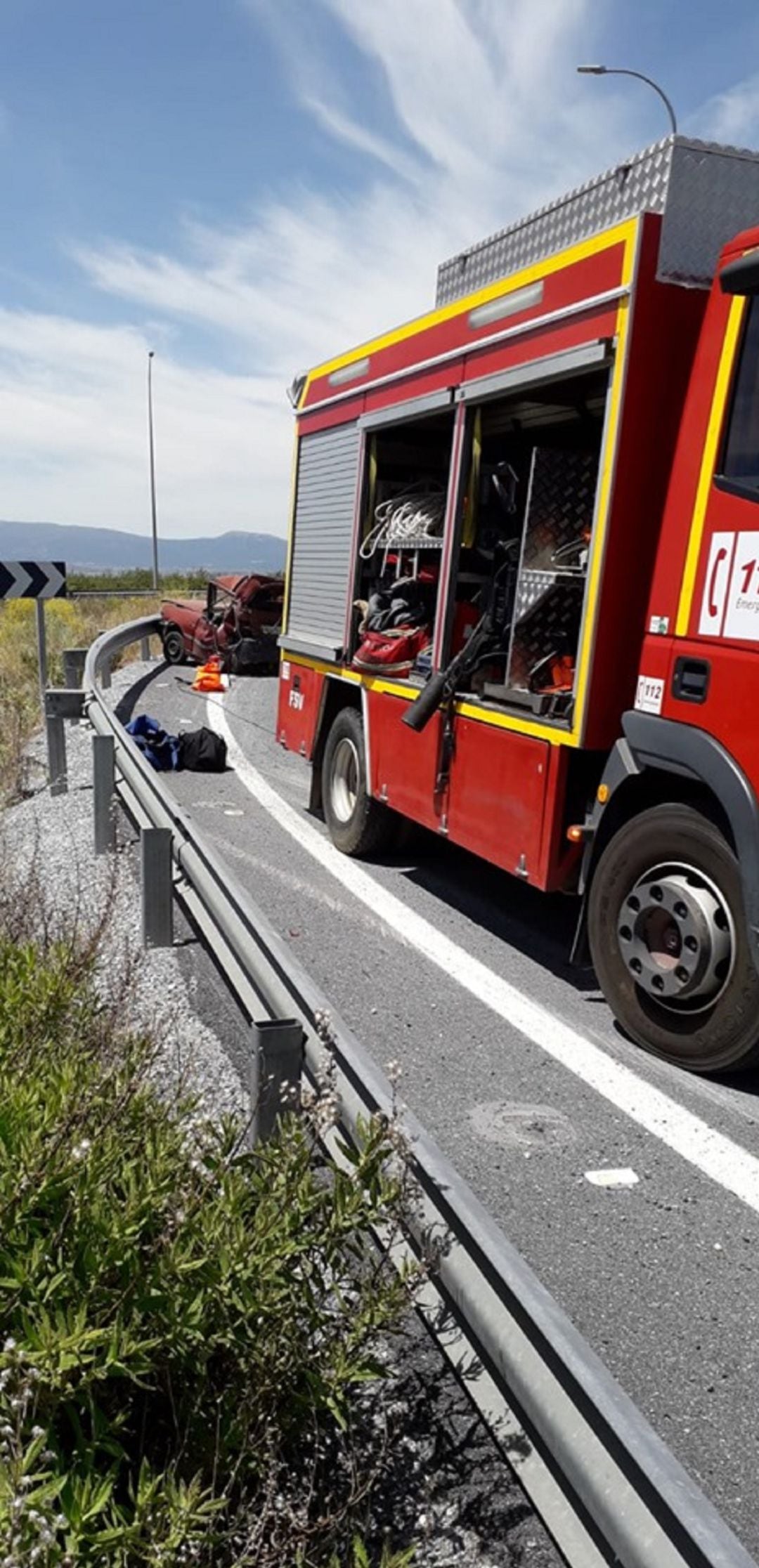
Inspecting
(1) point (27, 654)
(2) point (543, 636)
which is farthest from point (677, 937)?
(1) point (27, 654)

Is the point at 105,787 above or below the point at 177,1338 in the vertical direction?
below

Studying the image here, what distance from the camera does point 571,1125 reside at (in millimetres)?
3893

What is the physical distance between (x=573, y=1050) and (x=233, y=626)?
1329 cm

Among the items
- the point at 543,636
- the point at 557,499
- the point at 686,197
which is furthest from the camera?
the point at 543,636

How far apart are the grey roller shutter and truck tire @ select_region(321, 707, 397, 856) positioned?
0.59 metres

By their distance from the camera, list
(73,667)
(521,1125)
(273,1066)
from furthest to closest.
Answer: (73,667) < (521,1125) < (273,1066)

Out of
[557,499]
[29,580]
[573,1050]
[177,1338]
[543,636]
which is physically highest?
[557,499]

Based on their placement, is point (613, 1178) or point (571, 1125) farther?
point (571, 1125)

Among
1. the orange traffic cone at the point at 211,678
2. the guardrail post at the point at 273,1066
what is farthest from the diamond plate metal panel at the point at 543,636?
the orange traffic cone at the point at 211,678

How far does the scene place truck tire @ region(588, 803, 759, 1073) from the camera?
4121mm

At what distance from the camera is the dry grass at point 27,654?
29.1 feet

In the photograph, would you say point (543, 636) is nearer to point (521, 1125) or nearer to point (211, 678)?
point (521, 1125)

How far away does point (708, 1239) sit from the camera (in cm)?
327

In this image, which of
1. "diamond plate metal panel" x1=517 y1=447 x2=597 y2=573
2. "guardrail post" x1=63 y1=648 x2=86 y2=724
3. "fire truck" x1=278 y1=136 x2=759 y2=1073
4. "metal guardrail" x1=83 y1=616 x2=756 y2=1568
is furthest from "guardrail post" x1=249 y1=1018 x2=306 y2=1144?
"guardrail post" x1=63 y1=648 x2=86 y2=724
